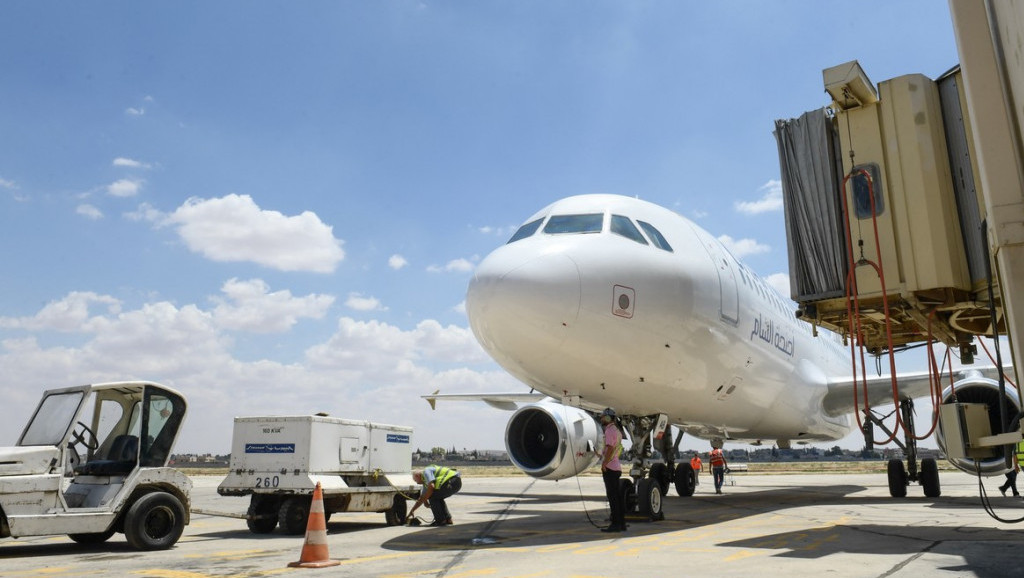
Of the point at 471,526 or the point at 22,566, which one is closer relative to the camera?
the point at 22,566

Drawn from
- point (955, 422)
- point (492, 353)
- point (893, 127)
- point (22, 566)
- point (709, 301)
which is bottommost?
point (22, 566)

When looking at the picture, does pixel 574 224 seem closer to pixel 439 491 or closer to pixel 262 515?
pixel 439 491

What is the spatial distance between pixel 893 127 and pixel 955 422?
9.20ft

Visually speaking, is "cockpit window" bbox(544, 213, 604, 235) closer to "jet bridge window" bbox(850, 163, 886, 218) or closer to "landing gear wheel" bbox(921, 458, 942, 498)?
"jet bridge window" bbox(850, 163, 886, 218)

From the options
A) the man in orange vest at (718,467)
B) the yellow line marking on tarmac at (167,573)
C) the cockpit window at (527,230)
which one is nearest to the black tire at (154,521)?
the yellow line marking on tarmac at (167,573)

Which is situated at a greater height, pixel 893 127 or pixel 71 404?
pixel 893 127

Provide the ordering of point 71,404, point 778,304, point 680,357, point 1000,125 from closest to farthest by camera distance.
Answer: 1. point 1000,125
2. point 71,404
3. point 680,357
4. point 778,304

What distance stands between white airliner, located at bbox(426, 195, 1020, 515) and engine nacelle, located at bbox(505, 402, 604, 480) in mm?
19

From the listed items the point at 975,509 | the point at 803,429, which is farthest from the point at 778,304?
the point at 975,509

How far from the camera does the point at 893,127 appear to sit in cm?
648

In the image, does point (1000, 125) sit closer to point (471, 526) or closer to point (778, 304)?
point (471, 526)

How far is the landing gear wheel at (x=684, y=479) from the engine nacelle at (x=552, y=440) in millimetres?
5081

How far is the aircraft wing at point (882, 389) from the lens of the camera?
1137 cm

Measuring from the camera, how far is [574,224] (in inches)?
336
